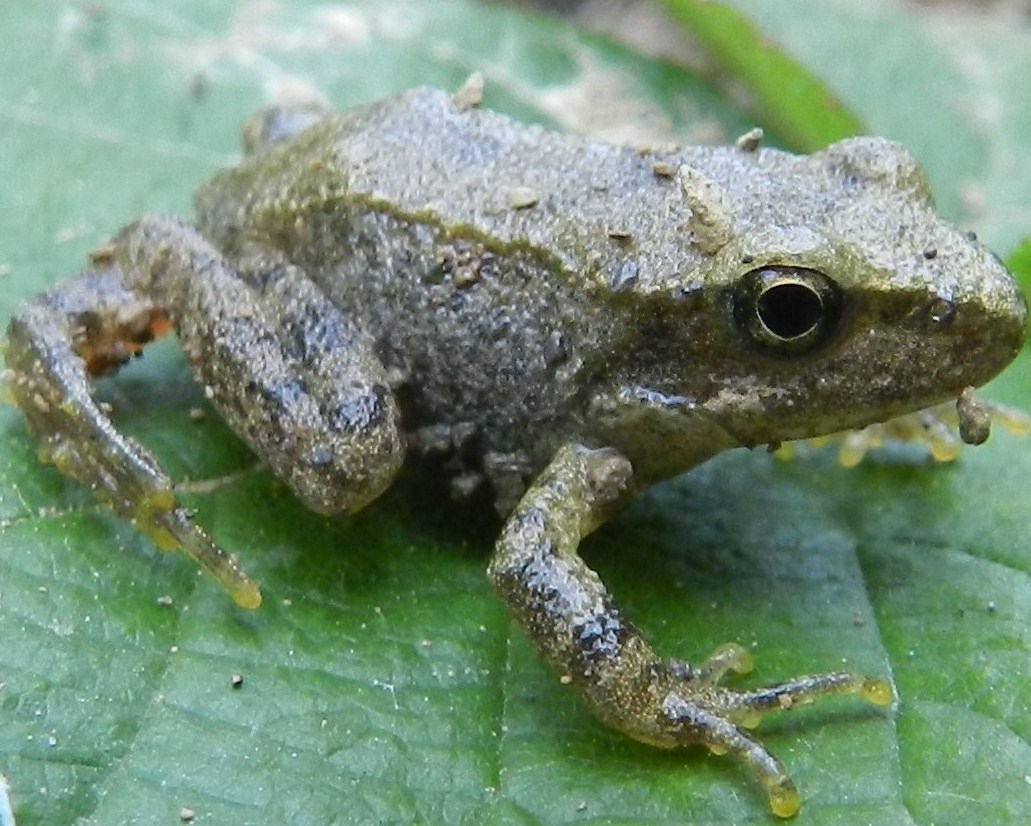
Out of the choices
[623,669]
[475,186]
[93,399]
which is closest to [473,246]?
[475,186]

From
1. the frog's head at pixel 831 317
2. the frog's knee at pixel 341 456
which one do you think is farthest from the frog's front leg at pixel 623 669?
the frog's head at pixel 831 317

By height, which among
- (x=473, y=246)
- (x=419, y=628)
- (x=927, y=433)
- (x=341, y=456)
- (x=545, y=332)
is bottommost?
(x=419, y=628)

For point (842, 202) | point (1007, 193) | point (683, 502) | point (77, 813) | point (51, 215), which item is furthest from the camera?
point (1007, 193)

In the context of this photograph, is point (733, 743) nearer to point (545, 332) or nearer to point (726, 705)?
point (726, 705)

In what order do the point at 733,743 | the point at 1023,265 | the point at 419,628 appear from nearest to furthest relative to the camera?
the point at 733,743, the point at 419,628, the point at 1023,265

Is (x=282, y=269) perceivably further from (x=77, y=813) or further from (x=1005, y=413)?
(x=1005, y=413)

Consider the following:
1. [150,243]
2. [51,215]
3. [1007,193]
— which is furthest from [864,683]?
[51,215]

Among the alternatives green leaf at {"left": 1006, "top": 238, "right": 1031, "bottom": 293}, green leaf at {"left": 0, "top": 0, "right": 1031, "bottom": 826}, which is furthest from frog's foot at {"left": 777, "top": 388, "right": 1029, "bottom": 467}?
green leaf at {"left": 1006, "top": 238, "right": 1031, "bottom": 293}
